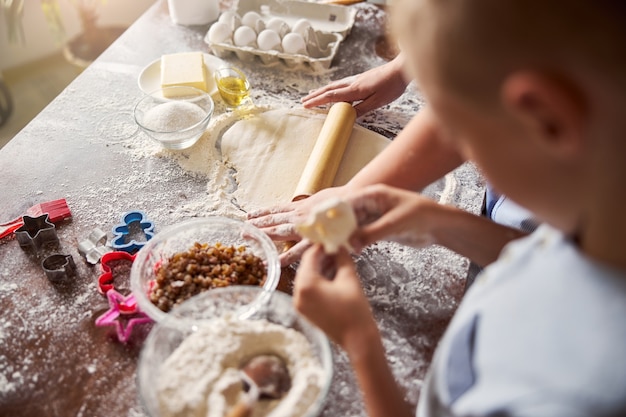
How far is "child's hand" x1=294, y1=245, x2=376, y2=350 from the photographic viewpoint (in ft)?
2.50

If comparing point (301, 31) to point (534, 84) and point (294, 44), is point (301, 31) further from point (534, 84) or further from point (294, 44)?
point (534, 84)

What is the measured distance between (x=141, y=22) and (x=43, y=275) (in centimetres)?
101

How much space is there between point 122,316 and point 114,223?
0.25 m

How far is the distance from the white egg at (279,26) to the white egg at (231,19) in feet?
0.30

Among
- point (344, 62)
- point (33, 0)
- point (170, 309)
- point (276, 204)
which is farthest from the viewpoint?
point (33, 0)

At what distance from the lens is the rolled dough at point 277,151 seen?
1246 millimetres

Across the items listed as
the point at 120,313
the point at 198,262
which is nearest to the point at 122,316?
the point at 120,313

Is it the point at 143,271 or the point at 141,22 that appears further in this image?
the point at 141,22

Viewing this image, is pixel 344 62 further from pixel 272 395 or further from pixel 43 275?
pixel 272 395

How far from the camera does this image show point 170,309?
3.02ft

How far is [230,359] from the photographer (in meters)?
0.78

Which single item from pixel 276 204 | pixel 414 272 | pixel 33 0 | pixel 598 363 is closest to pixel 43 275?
pixel 276 204

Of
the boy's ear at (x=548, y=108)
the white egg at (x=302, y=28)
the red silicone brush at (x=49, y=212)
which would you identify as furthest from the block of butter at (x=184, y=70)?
the boy's ear at (x=548, y=108)

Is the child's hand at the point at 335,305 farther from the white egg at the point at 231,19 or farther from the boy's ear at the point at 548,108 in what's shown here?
the white egg at the point at 231,19
